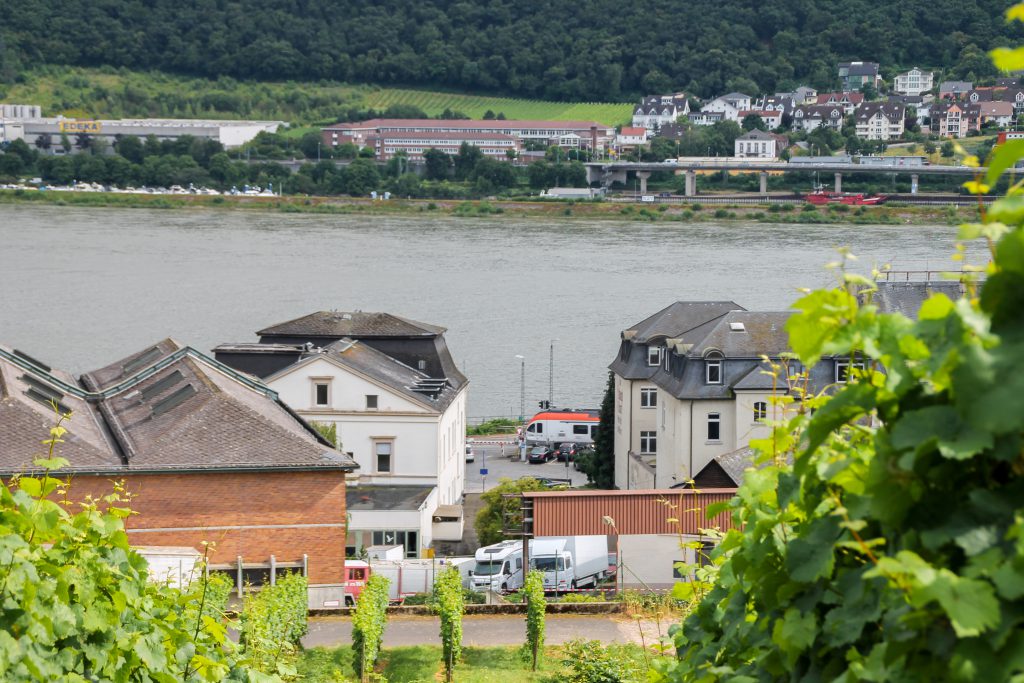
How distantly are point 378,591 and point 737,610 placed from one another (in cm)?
517

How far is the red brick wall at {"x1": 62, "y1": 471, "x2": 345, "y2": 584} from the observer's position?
7.57 m

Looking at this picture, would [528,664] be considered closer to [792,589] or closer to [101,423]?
[101,423]

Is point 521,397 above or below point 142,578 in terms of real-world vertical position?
below

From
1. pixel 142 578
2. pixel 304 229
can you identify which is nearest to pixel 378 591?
pixel 142 578

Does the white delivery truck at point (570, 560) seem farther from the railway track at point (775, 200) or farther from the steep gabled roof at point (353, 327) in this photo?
the railway track at point (775, 200)

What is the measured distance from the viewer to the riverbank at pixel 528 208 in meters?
43.1

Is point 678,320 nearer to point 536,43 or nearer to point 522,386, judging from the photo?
point 522,386

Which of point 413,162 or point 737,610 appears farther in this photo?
point 413,162

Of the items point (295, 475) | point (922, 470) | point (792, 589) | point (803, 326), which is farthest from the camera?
point (295, 475)

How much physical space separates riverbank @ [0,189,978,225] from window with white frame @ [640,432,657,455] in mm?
30080

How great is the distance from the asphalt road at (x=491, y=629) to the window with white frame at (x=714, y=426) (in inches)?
150

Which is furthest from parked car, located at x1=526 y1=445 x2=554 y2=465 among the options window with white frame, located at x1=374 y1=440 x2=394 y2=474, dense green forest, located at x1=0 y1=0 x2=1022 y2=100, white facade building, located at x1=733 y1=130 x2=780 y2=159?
dense green forest, located at x1=0 y1=0 x2=1022 y2=100

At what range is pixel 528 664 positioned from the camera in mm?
6473

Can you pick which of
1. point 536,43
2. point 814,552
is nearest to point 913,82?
point 536,43
